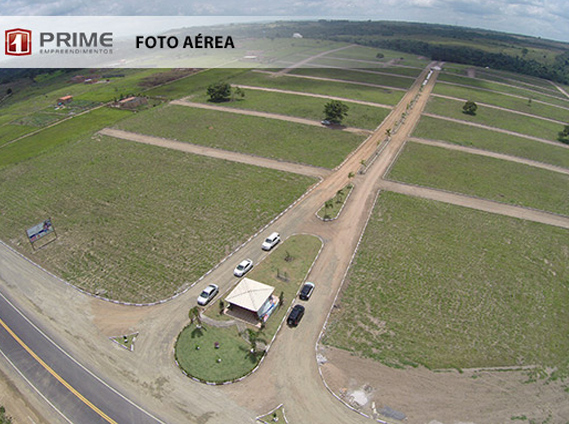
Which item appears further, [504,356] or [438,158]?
[438,158]

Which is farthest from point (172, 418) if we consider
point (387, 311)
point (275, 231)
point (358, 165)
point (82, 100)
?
point (82, 100)

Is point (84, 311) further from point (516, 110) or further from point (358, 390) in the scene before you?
point (516, 110)

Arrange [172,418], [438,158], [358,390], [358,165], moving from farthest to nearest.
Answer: [438,158] < [358,165] < [358,390] < [172,418]

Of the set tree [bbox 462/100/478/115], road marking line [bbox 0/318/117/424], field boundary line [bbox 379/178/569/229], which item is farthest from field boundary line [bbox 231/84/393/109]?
road marking line [bbox 0/318/117/424]

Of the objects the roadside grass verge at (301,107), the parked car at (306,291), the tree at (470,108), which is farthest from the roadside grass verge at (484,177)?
the tree at (470,108)

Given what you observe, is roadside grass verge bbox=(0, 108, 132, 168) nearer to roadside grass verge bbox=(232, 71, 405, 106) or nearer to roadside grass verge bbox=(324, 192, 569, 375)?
roadside grass verge bbox=(232, 71, 405, 106)

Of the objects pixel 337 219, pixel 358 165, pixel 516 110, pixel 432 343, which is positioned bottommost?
pixel 432 343

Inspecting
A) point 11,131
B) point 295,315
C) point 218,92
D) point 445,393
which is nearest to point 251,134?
point 218,92
